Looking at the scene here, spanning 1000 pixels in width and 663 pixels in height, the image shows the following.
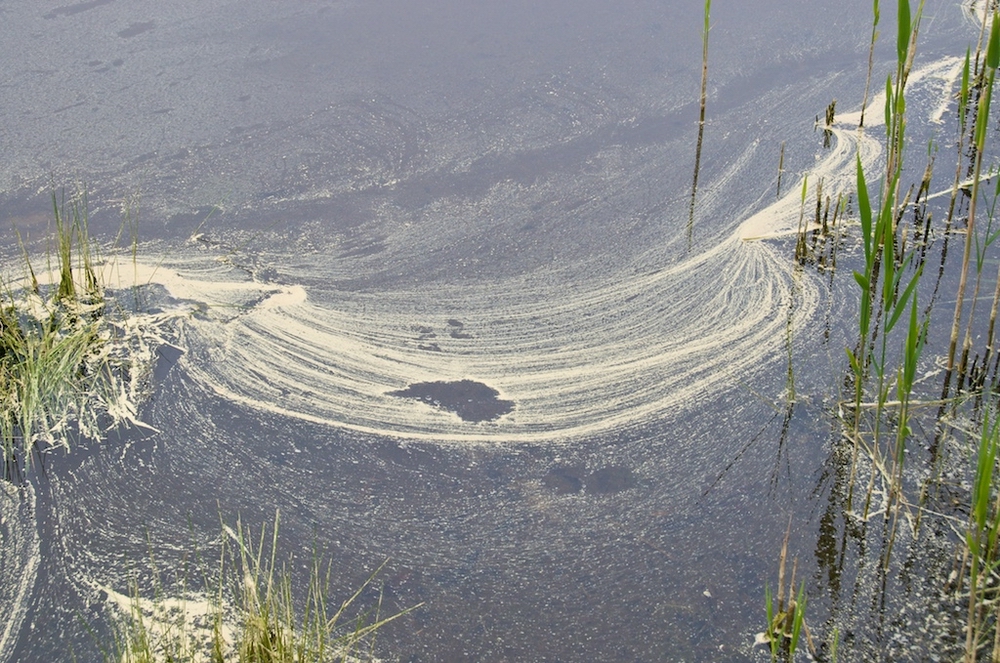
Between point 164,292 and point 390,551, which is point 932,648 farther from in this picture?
point 164,292

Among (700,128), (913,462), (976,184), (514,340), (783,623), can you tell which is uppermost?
(700,128)

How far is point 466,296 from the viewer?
225 cm

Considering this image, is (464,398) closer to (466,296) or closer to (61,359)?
(466,296)

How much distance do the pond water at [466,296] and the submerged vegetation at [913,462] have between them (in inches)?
2.8

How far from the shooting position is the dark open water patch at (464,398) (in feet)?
6.27

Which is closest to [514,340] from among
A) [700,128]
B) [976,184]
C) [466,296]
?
[466,296]

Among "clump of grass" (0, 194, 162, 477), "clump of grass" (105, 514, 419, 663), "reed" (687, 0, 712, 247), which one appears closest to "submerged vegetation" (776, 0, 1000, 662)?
"reed" (687, 0, 712, 247)

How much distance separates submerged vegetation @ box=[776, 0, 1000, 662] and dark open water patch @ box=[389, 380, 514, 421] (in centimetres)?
60

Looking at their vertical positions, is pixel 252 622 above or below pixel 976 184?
below

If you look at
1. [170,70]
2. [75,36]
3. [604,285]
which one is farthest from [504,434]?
[75,36]

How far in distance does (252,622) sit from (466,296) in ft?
3.30

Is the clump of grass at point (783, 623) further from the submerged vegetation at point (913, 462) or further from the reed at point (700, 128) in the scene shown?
the reed at point (700, 128)

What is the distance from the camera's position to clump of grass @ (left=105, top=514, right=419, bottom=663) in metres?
1.41

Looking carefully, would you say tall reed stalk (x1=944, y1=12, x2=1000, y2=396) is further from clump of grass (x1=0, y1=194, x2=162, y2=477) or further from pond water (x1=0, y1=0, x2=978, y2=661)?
clump of grass (x1=0, y1=194, x2=162, y2=477)
